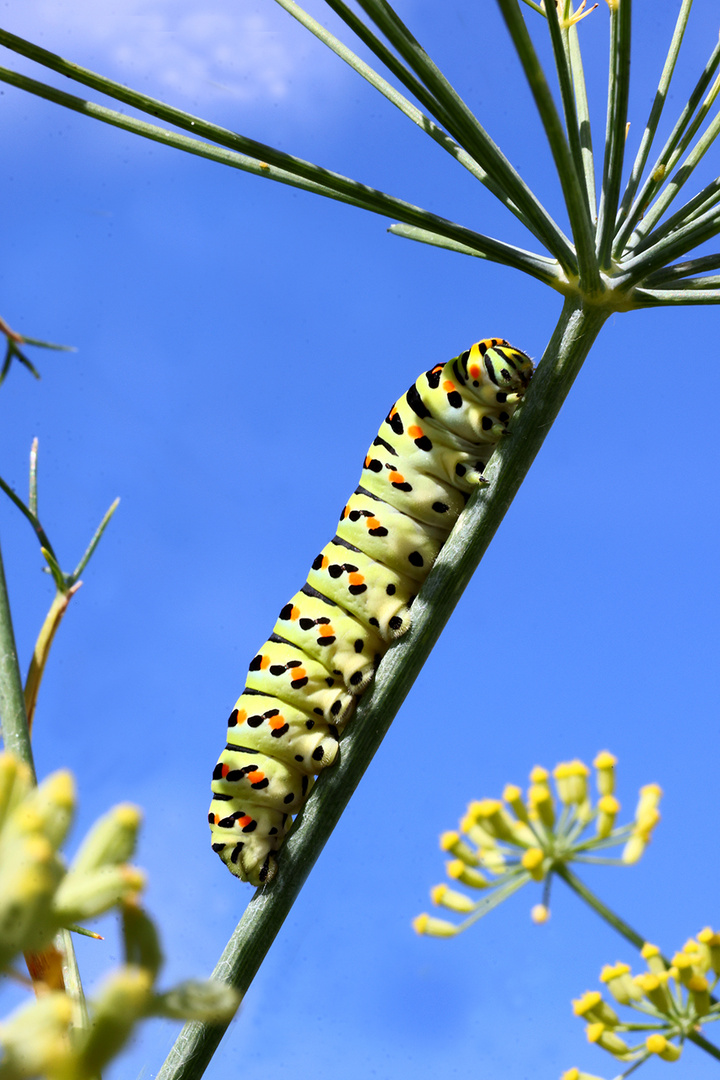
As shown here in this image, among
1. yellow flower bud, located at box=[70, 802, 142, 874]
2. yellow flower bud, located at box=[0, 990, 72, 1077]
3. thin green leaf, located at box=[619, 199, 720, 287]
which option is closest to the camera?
yellow flower bud, located at box=[0, 990, 72, 1077]

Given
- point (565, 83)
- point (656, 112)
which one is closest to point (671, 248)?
point (565, 83)

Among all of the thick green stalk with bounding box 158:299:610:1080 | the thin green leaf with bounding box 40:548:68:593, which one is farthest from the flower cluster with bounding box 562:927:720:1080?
the thin green leaf with bounding box 40:548:68:593

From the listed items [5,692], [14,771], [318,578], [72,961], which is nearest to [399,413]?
[318,578]

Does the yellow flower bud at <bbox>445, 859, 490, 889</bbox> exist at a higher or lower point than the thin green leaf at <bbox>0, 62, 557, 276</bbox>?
lower

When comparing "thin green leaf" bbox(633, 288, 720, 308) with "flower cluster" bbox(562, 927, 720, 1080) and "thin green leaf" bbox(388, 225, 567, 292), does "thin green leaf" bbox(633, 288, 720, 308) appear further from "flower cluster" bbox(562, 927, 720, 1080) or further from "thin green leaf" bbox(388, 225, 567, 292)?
"flower cluster" bbox(562, 927, 720, 1080)

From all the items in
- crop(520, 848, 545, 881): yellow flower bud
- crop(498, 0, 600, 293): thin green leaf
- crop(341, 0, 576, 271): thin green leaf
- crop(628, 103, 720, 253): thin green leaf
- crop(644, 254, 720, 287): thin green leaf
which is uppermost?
crop(628, 103, 720, 253): thin green leaf

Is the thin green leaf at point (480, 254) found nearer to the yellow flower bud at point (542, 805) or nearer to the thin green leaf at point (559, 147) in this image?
the thin green leaf at point (559, 147)

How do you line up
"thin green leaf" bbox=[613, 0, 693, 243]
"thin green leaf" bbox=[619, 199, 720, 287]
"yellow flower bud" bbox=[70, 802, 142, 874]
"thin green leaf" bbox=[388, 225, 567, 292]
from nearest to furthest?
"yellow flower bud" bbox=[70, 802, 142, 874]
"thin green leaf" bbox=[619, 199, 720, 287]
"thin green leaf" bbox=[388, 225, 567, 292]
"thin green leaf" bbox=[613, 0, 693, 243]

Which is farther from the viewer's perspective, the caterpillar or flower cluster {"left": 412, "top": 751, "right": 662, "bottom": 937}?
the caterpillar
